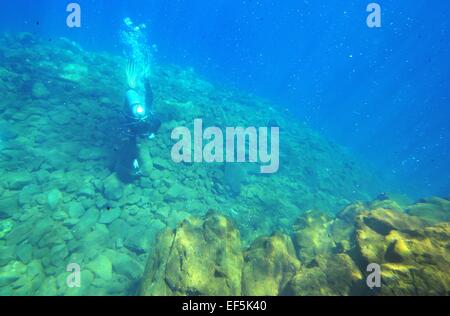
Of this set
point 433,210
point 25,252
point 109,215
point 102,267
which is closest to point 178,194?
point 109,215

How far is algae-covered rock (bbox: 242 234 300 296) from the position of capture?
201 inches

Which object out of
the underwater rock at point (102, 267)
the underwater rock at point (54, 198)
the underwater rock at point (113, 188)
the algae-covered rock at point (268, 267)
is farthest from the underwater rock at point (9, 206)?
the algae-covered rock at point (268, 267)

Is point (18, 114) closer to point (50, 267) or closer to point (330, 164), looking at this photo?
point (50, 267)

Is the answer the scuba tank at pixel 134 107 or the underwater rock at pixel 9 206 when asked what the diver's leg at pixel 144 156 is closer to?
the scuba tank at pixel 134 107

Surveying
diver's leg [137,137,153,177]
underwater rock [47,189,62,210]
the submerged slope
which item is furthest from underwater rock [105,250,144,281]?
diver's leg [137,137,153,177]

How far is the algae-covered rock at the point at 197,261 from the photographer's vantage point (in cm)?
470

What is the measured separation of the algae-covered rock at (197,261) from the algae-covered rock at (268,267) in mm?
211

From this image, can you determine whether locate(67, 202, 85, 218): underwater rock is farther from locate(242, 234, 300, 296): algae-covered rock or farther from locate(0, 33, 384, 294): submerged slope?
locate(242, 234, 300, 296): algae-covered rock

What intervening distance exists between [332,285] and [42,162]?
7.92 metres

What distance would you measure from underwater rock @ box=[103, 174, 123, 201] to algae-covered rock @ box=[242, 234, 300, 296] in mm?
3992

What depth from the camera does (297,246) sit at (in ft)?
22.7
